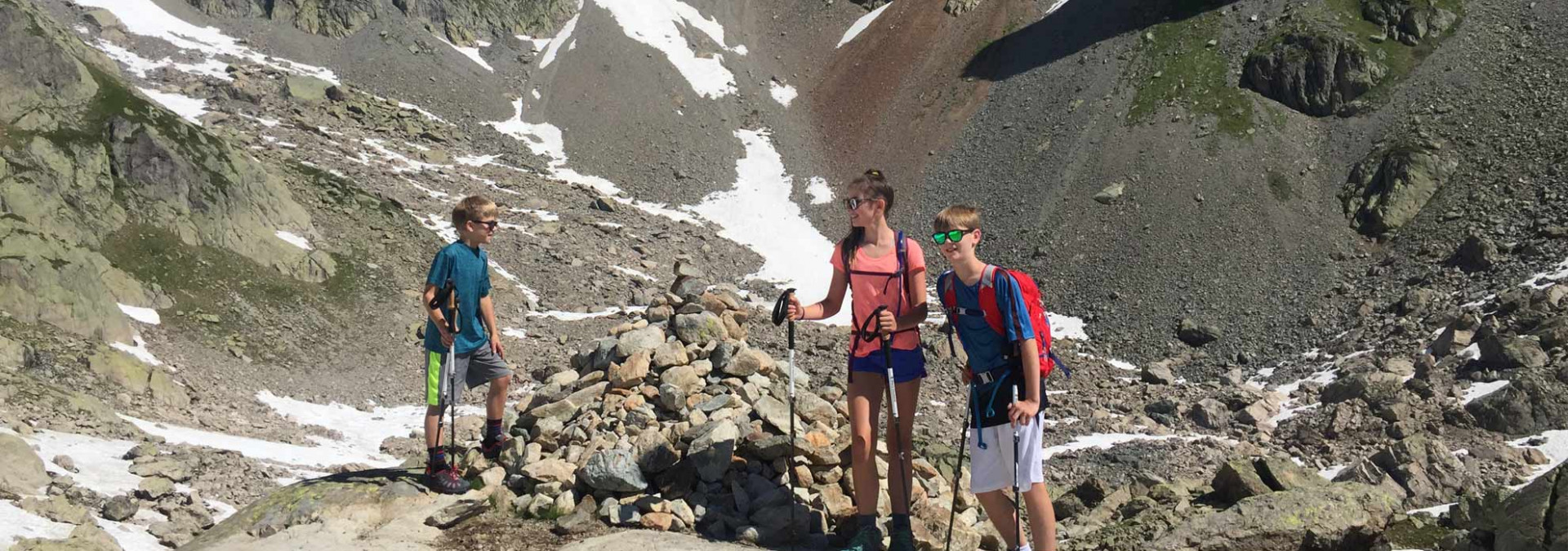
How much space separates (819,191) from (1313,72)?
27597 mm

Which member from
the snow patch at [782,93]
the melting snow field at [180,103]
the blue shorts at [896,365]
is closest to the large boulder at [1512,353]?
the blue shorts at [896,365]

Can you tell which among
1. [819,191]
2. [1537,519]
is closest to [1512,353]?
[1537,519]

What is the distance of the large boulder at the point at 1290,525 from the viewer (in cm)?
1025

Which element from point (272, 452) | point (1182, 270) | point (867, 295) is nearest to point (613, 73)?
point (1182, 270)

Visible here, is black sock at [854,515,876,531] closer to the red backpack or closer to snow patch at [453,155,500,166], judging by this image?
the red backpack

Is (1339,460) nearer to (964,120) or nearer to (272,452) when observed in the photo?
(272,452)

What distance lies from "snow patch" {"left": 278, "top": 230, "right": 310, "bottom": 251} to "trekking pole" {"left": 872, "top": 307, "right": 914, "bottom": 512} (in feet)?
114

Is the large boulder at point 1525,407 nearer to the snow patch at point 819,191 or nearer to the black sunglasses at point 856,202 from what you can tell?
the black sunglasses at point 856,202

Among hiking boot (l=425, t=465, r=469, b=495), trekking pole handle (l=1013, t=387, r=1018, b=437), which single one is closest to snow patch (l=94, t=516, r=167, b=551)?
hiking boot (l=425, t=465, r=469, b=495)

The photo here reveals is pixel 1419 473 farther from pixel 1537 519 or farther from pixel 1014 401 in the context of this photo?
pixel 1014 401

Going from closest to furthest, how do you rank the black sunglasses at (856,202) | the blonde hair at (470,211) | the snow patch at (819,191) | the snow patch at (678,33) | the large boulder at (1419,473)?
the black sunglasses at (856,202)
the blonde hair at (470,211)
the large boulder at (1419,473)
the snow patch at (819,191)
the snow patch at (678,33)

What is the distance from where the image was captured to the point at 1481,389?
2650 cm

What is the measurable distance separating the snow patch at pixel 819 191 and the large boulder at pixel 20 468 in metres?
47.3

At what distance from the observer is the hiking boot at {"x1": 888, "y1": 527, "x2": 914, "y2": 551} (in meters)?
8.68
